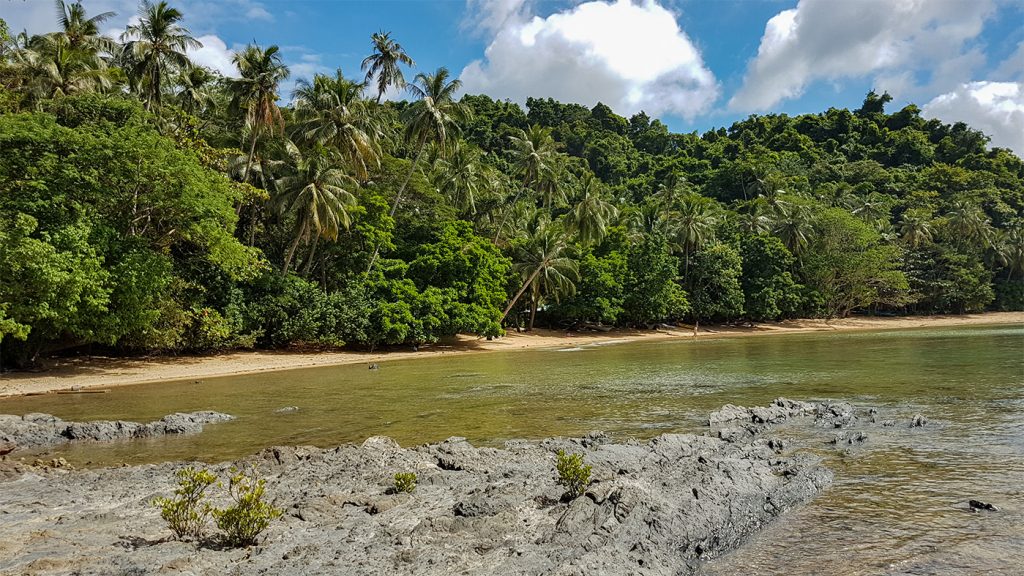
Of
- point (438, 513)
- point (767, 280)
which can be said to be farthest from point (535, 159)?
point (438, 513)

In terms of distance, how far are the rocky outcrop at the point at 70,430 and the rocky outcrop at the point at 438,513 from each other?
3.40 metres

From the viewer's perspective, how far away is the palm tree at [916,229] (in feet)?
213

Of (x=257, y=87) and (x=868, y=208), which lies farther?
(x=868, y=208)

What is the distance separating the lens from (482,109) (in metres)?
86.4

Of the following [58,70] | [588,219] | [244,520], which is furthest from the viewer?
[588,219]

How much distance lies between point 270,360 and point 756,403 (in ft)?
77.7

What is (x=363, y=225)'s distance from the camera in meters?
37.0

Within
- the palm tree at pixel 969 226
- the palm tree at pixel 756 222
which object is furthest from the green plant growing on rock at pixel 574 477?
the palm tree at pixel 969 226

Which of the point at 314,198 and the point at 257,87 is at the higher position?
the point at 257,87

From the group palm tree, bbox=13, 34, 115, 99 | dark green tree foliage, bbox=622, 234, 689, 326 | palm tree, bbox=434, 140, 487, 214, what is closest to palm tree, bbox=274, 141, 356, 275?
palm tree, bbox=13, 34, 115, 99

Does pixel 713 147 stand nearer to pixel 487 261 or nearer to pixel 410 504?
pixel 487 261

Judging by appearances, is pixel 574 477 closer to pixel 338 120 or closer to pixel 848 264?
pixel 338 120

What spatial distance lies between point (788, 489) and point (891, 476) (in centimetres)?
189

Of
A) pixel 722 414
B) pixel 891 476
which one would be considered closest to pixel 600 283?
pixel 722 414
